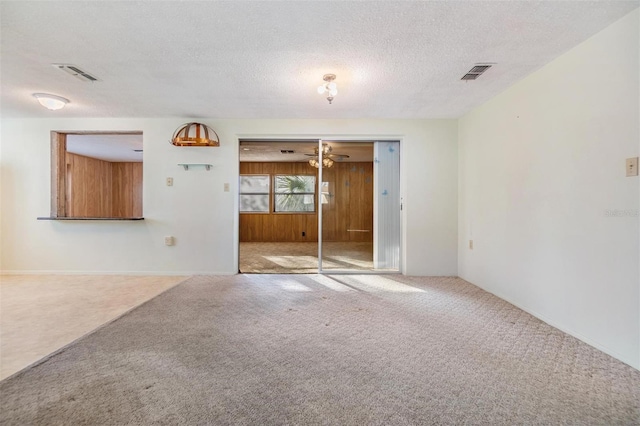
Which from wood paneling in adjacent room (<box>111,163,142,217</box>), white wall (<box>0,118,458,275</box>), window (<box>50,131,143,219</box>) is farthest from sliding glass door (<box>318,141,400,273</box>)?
wood paneling in adjacent room (<box>111,163,142,217</box>)

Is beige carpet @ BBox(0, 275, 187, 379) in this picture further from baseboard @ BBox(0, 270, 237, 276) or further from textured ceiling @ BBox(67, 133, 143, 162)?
textured ceiling @ BBox(67, 133, 143, 162)

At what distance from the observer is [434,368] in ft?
5.67

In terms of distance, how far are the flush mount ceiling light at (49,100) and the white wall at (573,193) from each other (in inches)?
202

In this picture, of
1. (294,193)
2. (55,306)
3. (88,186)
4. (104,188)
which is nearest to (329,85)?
(55,306)

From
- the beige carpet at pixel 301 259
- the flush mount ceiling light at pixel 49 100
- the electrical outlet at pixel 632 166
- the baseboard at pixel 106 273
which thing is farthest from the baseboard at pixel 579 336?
the flush mount ceiling light at pixel 49 100

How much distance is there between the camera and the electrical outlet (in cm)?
179

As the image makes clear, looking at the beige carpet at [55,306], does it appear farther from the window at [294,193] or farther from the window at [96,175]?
the window at [294,193]

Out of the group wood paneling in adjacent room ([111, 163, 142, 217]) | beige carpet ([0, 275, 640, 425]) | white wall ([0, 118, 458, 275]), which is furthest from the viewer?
wood paneling in adjacent room ([111, 163, 142, 217])

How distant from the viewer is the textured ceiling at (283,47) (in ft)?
5.91

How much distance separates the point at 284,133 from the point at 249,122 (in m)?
0.54

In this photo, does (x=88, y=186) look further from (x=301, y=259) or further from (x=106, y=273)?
(x=301, y=259)

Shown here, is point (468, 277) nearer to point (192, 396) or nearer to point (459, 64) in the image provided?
point (459, 64)

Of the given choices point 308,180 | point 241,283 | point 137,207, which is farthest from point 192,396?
point 137,207

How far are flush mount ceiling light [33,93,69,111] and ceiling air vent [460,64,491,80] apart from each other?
452 centimetres
